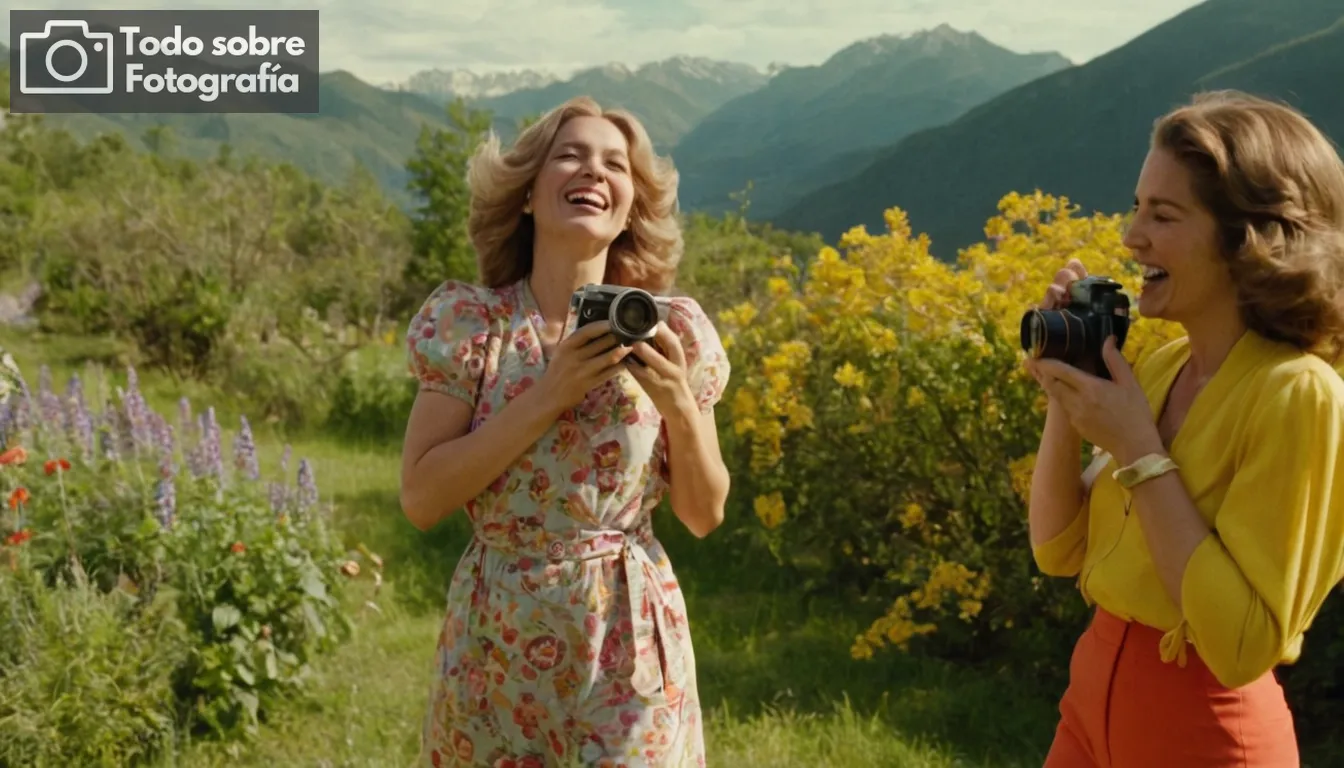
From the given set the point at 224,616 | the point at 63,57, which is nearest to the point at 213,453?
the point at 224,616

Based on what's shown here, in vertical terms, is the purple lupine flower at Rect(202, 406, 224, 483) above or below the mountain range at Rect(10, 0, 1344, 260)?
below

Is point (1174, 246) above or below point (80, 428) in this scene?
above

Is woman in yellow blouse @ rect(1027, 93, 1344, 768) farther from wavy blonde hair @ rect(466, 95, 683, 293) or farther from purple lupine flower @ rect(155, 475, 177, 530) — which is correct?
purple lupine flower @ rect(155, 475, 177, 530)

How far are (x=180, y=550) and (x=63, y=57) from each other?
2051 cm

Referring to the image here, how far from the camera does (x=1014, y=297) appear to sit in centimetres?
347

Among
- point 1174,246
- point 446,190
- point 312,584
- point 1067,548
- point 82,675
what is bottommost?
point 82,675

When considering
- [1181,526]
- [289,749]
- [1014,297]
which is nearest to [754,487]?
[1014,297]

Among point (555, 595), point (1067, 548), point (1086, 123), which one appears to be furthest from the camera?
point (1086, 123)

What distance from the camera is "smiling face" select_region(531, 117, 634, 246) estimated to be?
196 cm

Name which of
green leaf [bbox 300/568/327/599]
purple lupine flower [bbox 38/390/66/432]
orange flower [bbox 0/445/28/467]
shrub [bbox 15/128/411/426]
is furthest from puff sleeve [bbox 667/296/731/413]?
shrub [bbox 15/128/411/426]

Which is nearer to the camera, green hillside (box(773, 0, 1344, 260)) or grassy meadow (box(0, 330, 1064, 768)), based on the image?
grassy meadow (box(0, 330, 1064, 768))

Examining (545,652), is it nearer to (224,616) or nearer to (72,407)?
(224,616)

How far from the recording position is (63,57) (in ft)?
68.3

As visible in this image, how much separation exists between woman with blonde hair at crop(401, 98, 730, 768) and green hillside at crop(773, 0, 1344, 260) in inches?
252
